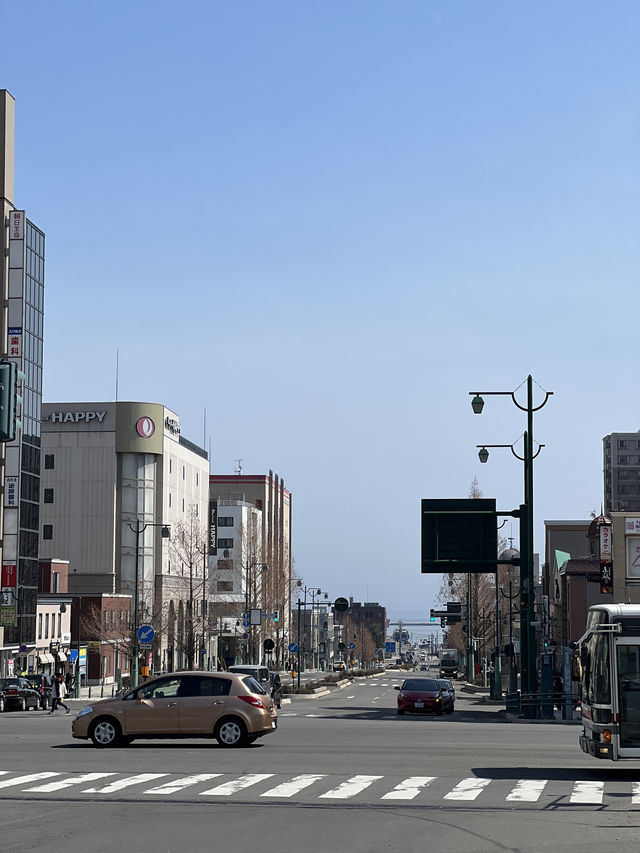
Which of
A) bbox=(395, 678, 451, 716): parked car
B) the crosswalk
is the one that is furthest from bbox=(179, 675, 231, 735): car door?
bbox=(395, 678, 451, 716): parked car

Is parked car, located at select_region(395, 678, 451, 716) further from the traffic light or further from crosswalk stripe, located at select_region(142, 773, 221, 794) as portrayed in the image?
the traffic light

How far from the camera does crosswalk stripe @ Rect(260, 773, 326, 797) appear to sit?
58.1 ft

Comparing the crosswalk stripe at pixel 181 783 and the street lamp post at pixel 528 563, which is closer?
the crosswalk stripe at pixel 181 783

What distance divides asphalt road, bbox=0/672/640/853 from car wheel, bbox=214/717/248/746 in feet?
1.12

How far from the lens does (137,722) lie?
81.7 feet

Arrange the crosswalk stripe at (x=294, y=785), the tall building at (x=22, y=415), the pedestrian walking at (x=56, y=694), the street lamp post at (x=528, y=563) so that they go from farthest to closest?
the tall building at (x=22, y=415), the pedestrian walking at (x=56, y=694), the street lamp post at (x=528, y=563), the crosswalk stripe at (x=294, y=785)

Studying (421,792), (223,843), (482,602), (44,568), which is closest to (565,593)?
Result: (482,602)

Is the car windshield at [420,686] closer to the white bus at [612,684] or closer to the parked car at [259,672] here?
the parked car at [259,672]

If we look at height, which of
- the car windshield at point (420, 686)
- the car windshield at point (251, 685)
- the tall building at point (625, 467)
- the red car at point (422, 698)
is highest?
the tall building at point (625, 467)

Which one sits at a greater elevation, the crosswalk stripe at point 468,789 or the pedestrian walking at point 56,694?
the crosswalk stripe at point 468,789

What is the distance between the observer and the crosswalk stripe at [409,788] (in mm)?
17391

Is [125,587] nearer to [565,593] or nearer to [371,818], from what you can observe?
[565,593]

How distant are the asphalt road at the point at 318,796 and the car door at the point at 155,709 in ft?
1.59

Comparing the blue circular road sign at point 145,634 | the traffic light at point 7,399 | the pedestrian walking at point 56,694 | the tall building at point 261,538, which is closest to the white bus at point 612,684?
the traffic light at point 7,399
